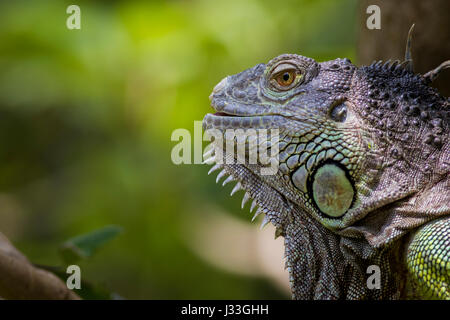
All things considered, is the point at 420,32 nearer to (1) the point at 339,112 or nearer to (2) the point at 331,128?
(1) the point at 339,112

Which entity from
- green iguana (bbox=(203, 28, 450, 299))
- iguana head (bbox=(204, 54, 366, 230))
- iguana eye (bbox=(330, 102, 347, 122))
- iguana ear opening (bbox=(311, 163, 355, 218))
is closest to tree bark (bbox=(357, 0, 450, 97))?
green iguana (bbox=(203, 28, 450, 299))

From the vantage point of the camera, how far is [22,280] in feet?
10.5

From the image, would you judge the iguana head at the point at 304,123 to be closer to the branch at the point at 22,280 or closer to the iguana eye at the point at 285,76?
the iguana eye at the point at 285,76

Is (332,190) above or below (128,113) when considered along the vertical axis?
below

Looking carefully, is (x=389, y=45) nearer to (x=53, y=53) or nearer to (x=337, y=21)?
(x=337, y=21)

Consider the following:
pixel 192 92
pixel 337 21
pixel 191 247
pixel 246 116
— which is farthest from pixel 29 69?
pixel 246 116

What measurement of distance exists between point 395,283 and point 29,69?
6.12 meters

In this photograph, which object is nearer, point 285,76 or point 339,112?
point 339,112

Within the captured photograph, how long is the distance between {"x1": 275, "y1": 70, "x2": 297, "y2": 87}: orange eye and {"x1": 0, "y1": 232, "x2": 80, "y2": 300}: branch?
1877 millimetres

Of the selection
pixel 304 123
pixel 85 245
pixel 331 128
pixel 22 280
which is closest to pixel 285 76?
pixel 304 123

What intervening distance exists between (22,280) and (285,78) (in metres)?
2.02

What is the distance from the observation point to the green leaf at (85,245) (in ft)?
12.5

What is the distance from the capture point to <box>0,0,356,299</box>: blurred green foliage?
741 centimetres

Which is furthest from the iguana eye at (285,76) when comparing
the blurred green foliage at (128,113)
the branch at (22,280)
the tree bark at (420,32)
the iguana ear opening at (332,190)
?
the blurred green foliage at (128,113)
